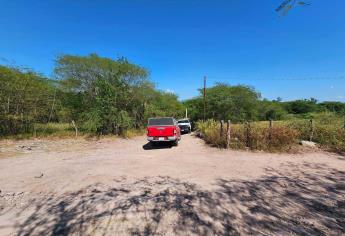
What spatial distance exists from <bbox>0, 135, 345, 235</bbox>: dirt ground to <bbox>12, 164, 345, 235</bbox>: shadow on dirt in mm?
16

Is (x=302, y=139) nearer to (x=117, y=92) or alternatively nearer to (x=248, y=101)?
(x=117, y=92)

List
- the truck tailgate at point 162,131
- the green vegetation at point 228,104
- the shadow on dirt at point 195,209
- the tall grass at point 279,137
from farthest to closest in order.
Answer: the green vegetation at point 228,104 < the truck tailgate at point 162,131 < the tall grass at point 279,137 < the shadow on dirt at point 195,209

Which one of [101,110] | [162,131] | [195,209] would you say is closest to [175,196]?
[195,209]

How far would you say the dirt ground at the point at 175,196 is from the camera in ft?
10.6

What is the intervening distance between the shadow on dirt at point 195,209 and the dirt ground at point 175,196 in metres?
0.02

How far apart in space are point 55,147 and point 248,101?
88.7ft

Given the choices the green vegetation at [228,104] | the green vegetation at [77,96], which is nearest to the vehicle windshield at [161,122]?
the green vegetation at [77,96]

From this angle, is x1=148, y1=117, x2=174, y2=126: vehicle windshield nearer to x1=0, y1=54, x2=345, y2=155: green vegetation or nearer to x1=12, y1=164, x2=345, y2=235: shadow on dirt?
x1=0, y1=54, x2=345, y2=155: green vegetation

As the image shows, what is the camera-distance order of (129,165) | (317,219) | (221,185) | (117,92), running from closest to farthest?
(317,219) → (221,185) → (129,165) → (117,92)

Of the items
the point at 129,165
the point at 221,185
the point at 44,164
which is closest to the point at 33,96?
the point at 44,164

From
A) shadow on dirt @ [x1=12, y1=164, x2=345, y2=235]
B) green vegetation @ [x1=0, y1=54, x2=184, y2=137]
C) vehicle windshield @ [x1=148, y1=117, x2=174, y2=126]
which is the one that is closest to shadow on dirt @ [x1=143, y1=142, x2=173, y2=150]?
vehicle windshield @ [x1=148, y1=117, x2=174, y2=126]

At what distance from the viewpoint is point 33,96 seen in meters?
13.7

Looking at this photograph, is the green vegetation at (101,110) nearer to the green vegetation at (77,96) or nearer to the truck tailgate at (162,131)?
the green vegetation at (77,96)

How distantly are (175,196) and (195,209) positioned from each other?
749mm
